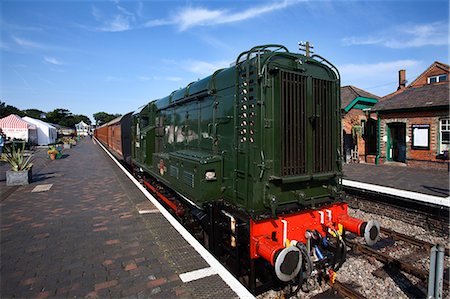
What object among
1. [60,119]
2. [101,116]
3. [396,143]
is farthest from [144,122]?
[101,116]

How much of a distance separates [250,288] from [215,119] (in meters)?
3.06

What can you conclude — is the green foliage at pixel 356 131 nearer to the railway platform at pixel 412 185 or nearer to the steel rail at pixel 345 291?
the railway platform at pixel 412 185

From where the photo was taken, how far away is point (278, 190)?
4.35 m

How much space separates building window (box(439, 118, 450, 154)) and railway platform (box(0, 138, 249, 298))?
15691mm

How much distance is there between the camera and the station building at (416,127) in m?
14.5

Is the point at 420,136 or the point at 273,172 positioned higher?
the point at 420,136

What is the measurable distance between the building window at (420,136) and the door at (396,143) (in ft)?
5.61

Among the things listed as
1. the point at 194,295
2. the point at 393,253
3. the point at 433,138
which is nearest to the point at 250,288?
the point at 194,295

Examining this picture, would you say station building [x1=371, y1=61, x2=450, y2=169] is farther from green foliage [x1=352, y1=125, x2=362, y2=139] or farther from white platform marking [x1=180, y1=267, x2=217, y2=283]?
white platform marking [x1=180, y1=267, x2=217, y2=283]

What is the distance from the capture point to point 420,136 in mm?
15422

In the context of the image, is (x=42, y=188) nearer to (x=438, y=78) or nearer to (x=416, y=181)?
(x=416, y=181)

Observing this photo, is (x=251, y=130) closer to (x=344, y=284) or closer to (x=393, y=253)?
(x=344, y=284)

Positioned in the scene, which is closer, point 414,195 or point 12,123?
point 414,195

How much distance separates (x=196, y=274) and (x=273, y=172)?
1.87 m
